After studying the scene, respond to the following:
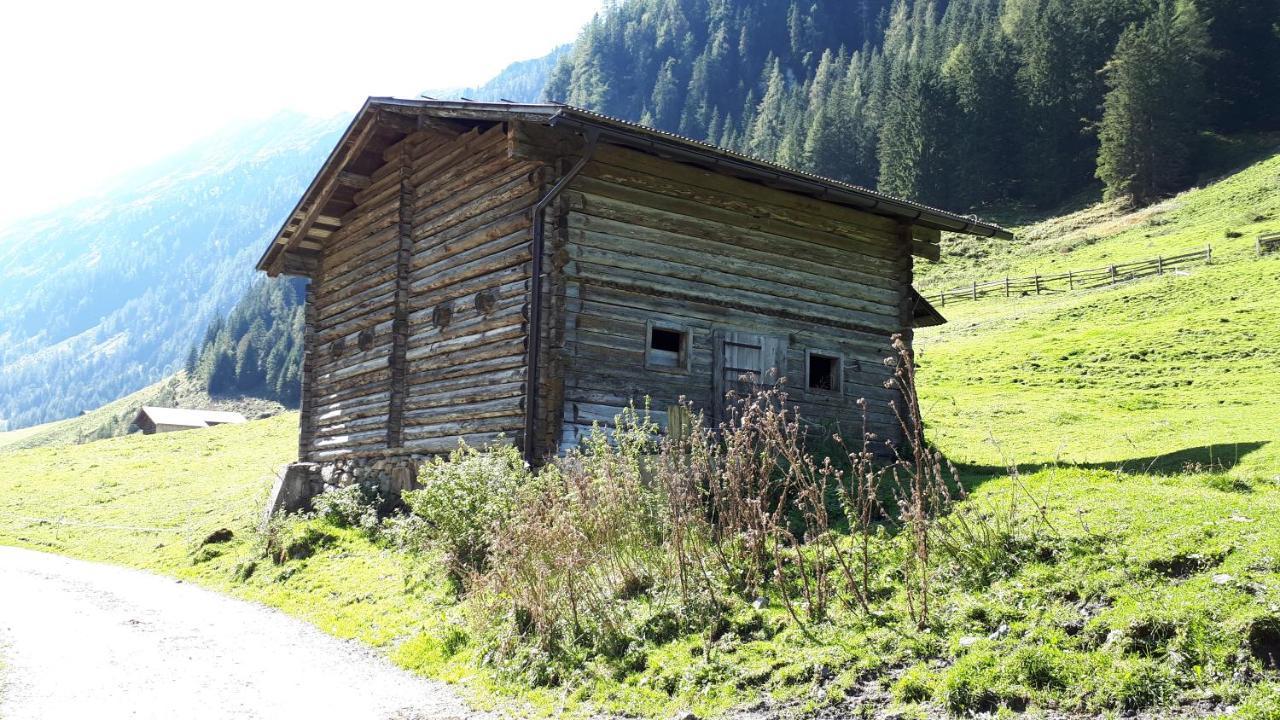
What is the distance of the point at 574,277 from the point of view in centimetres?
1432

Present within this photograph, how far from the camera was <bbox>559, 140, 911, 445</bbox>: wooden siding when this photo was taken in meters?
14.5

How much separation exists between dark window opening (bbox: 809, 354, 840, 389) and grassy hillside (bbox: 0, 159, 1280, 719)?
278 centimetres

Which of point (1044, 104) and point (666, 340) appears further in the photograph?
point (1044, 104)

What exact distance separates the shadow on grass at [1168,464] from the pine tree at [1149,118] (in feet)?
207

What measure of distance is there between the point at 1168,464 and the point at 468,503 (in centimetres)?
1116

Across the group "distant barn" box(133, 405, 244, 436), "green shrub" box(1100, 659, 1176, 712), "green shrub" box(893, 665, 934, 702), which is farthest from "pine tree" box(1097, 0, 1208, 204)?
"distant barn" box(133, 405, 244, 436)

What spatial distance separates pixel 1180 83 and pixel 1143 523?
80.1 meters

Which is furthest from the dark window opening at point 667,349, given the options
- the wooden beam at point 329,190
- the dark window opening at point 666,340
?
the wooden beam at point 329,190

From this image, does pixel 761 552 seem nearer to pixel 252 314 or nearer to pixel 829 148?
pixel 829 148

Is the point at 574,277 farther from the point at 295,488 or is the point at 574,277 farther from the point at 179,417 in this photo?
the point at 179,417

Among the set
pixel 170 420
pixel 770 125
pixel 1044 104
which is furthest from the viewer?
pixel 770 125

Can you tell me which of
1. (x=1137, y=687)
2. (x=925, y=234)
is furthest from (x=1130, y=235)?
(x=1137, y=687)

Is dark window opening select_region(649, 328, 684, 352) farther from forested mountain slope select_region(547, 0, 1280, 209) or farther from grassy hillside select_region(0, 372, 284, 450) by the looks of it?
grassy hillside select_region(0, 372, 284, 450)

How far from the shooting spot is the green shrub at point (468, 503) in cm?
1095
